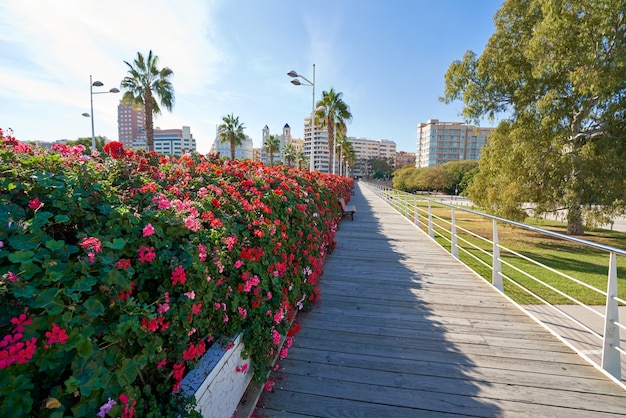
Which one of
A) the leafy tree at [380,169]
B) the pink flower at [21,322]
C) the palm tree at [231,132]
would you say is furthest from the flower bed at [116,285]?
the leafy tree at [380,169]

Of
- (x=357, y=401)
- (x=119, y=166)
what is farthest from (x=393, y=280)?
(x=119, y=166)

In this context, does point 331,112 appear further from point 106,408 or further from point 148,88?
point 106,408

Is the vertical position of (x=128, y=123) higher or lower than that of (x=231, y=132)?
higher

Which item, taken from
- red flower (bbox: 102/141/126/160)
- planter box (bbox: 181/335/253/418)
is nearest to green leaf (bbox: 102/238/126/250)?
planter box (bbox: 181/335/253/418)

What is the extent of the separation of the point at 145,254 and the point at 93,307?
346 millimetres

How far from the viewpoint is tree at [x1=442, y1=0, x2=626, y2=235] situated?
33.2 ft

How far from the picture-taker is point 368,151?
141 metres

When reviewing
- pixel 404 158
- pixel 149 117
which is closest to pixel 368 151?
pixel 404 158

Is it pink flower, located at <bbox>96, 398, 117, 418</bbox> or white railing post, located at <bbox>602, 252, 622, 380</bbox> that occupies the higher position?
pink flower, located at <bbox>96, 398, 117, 418</bbox>

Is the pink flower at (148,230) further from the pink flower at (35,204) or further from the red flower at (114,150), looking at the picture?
the red flower at (114,150)

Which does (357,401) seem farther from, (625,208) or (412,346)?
(625,208)

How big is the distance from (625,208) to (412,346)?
1394 cm

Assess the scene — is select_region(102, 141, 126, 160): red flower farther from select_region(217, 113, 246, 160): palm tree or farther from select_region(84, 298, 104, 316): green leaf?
select_region(217, 113, 246, 160): palm tree

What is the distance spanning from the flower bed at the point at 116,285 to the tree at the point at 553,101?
1286 cm
